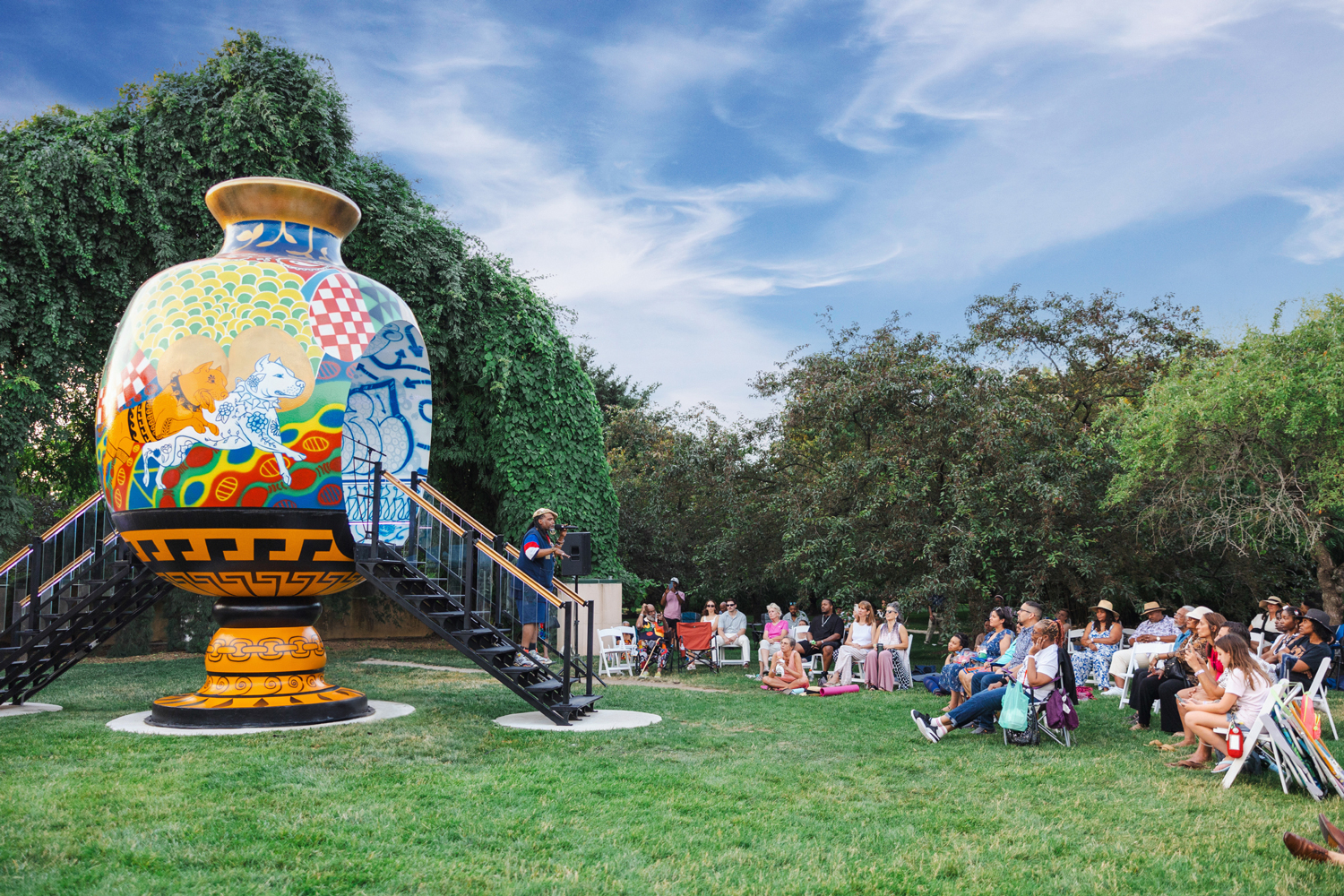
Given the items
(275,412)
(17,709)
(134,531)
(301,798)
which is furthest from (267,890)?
(17,709)

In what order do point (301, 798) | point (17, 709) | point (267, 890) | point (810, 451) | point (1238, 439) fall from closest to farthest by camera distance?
point (267, 890), point (301, 798), point (17, 709), point (1238, 439), point (810, 451)

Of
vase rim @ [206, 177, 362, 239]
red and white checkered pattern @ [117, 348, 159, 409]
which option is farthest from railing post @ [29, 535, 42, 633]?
vase rim @ [206, 177, 362, 239]

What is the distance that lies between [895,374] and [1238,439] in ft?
15.7

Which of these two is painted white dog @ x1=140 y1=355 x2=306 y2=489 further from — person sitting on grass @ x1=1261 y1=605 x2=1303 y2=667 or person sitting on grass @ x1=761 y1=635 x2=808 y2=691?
person sitting on grass @ x1=1261 y1=605 x2=1303 y2=667

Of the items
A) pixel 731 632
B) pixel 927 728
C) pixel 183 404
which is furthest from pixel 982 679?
pixel 183 404

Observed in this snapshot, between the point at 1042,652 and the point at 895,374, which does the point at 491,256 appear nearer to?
the point at 895,374

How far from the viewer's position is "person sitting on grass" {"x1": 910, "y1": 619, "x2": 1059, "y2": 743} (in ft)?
25.8

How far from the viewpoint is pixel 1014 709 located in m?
7.66

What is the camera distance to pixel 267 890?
13.0 feet

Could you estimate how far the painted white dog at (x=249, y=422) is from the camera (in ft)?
25.9

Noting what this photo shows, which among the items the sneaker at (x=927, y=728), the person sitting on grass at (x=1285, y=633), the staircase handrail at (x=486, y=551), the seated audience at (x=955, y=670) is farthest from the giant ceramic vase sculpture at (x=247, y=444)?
the person sitting on grass at (x=1285, y=633)

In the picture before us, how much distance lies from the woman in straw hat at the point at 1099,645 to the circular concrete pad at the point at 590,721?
18.3ft

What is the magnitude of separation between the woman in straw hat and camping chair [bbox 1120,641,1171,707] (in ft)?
2.20

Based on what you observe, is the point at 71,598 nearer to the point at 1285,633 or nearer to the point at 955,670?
the point at 955,670
